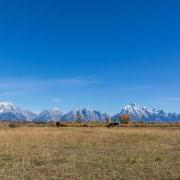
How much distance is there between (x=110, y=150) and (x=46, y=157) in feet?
19.3

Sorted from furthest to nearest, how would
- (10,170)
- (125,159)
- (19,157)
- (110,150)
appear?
(110,150), (19,157), (125,159), (10,170)

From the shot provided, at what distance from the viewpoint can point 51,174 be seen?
2023 cm

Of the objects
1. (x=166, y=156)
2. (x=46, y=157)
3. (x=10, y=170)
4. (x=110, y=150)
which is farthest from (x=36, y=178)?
(x=110, y=150)

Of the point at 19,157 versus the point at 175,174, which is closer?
the point at 175,174

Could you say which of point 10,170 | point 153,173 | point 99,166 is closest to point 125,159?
point 99,166

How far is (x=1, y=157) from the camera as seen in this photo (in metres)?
27.5

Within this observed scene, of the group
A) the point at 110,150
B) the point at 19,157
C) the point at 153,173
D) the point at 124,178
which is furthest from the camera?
the point at 110,150

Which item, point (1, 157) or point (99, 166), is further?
point (1, 157)

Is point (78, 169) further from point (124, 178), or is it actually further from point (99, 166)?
point (124, 178)

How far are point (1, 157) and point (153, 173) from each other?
11343 millimetres

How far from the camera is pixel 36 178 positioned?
19062 mm

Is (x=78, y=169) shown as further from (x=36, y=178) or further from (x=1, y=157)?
(x=1, y=157)

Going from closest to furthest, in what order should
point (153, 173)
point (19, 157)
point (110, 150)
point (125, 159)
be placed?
point (153, 173) < point (125, 159) < point (19, 157) < point (110, 150)

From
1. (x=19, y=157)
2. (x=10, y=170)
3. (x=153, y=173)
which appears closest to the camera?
(x=153, y=173)
